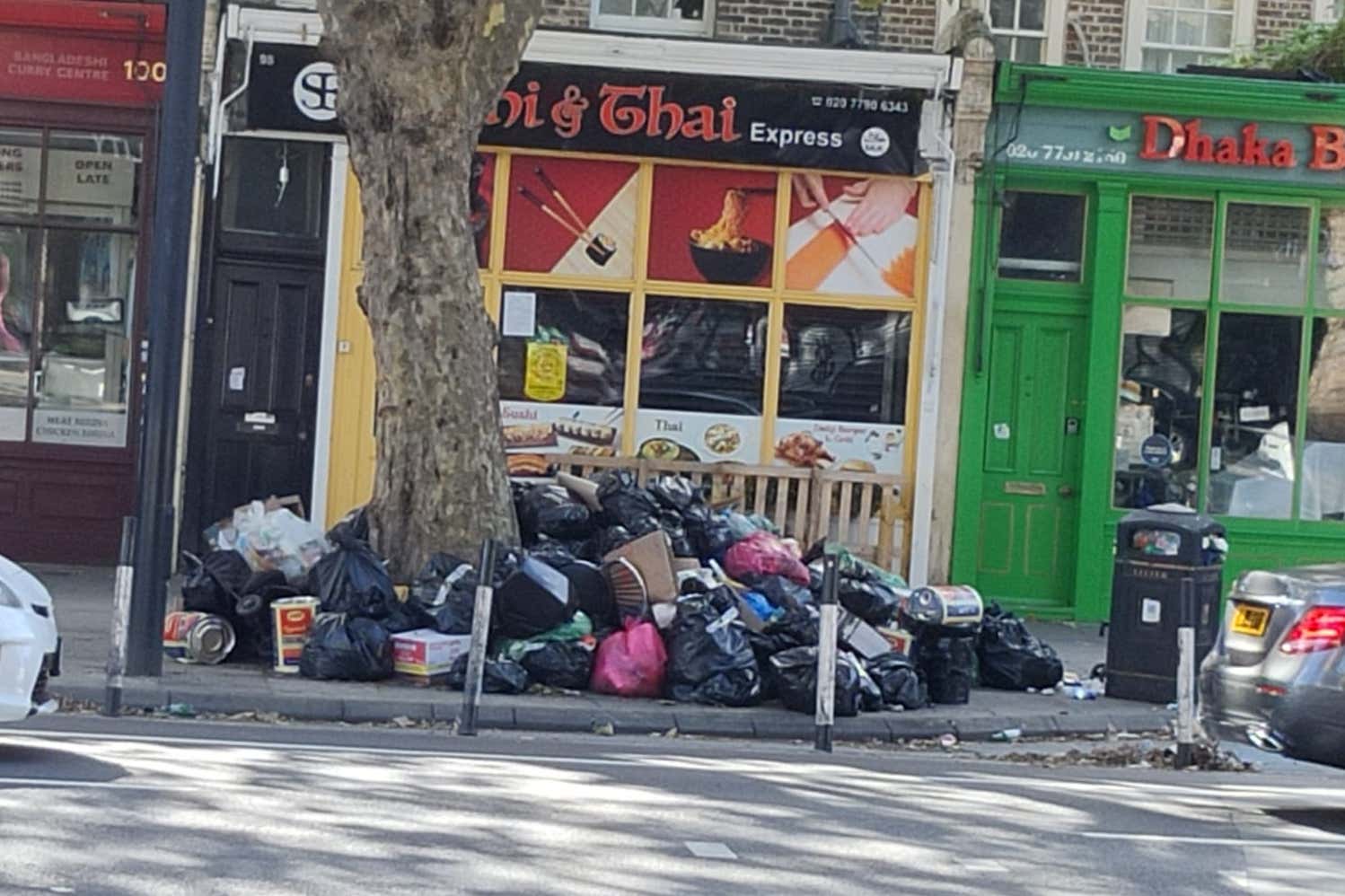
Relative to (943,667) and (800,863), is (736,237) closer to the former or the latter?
(943,667)

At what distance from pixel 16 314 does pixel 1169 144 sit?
978 cm

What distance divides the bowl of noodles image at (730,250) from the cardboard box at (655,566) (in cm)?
502

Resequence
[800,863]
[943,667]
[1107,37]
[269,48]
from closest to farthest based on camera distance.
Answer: [800,863] < [943,667] < [269,48] < [1107,37]

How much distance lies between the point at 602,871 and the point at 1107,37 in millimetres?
12736

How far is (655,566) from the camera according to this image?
13336mm

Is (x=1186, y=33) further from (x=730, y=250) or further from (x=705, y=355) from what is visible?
(x=705, y=355)

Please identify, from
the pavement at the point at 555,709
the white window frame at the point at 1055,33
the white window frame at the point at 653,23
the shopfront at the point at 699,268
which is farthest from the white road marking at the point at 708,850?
the white window frame at the point at 1055,33

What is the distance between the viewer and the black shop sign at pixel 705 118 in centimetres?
1755

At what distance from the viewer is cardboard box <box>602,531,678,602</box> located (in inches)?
524

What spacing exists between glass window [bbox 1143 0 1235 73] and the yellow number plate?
383 inches

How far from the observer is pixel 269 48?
17.3 metres

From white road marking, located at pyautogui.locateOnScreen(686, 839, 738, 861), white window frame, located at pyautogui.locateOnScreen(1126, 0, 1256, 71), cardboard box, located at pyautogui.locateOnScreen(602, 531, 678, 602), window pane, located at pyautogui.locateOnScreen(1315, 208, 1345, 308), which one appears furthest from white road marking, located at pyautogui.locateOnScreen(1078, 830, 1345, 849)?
white window frame, located at pyautogui.locateOnScreen(1126, 0, 1256, 71)

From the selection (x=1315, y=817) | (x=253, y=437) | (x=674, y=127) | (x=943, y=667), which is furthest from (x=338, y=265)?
(x=1315, y=817)

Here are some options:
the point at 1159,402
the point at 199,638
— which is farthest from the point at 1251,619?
the point at 1159,402
